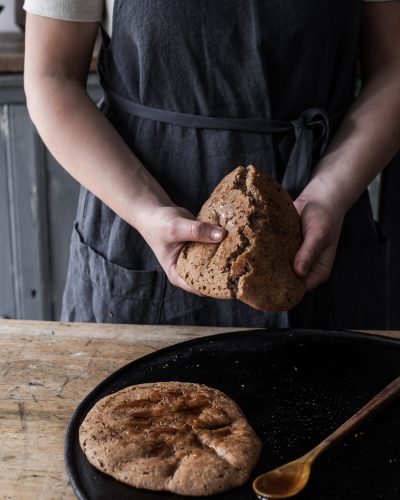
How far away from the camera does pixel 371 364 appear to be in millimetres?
968

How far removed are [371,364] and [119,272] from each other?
1.51 ft

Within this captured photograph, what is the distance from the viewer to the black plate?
0.75 m

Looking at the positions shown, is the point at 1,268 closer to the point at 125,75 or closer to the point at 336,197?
the point at 125,75

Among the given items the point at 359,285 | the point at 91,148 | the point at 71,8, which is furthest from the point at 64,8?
the point at 359,285

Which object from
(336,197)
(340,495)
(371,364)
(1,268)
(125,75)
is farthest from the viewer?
(1,268)

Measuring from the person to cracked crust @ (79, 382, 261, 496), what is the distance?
225 millimetres

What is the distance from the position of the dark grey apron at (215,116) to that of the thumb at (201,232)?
242 mm

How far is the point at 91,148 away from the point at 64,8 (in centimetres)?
22

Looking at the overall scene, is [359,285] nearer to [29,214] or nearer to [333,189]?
[333,189]

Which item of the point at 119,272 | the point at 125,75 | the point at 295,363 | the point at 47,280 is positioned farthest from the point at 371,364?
the point at 47,280

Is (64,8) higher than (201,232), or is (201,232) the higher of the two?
(64,8)

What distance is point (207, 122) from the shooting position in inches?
46.4

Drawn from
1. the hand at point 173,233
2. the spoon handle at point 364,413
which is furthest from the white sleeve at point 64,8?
the spoon handle at point 364,413

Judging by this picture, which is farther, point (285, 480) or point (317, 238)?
point (317, 238)
